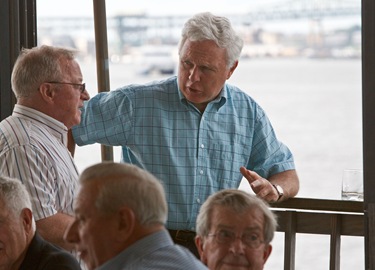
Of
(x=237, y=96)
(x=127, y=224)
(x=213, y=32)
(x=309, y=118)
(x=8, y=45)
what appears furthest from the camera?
(x=309, y=118)

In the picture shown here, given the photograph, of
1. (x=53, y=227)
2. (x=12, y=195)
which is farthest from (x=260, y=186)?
(x=12, y=195)

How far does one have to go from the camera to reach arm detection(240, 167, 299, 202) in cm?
338

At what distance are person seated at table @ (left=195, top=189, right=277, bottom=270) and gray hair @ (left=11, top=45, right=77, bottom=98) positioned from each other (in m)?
Answer: 0.88

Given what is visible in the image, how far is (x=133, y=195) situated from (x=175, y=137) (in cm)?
164

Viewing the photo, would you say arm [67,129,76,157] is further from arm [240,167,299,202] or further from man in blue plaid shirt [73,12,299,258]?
arm [240,167,299,202]

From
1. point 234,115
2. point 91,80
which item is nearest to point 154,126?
point 234,115

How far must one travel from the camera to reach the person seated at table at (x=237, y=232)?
2.73 metres

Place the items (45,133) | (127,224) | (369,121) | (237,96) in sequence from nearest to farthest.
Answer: (127,224) < (45,133) < (369,121) < (237,96)

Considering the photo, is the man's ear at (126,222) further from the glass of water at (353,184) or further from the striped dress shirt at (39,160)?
the glass of water at (353,184)

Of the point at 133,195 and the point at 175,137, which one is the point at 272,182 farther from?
the point at 133,195

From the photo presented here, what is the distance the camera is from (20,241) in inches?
108

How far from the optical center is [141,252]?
6.74 feet

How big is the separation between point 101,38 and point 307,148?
6.79 meters

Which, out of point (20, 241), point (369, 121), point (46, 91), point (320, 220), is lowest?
point (320, 220)
